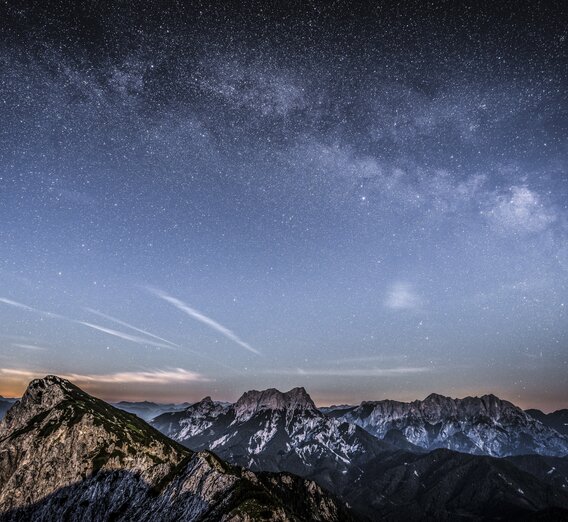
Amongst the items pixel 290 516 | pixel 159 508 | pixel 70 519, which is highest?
pixel 290 516

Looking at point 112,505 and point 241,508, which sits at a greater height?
point 241,508

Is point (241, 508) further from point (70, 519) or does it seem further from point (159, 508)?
point (70, 519)

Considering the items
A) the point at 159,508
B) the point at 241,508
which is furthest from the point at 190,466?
the point at 241,508

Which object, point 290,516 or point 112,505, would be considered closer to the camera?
point 290,516

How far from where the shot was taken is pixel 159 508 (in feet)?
593

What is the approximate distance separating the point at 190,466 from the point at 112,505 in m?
43.9

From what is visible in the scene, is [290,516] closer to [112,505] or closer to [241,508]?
[241,508]

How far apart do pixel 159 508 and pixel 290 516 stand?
69400mm

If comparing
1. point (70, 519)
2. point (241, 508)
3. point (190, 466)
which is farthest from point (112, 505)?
point (241, 508)

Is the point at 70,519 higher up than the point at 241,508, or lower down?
lower down

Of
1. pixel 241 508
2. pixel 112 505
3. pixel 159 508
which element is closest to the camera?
pixel 241 508

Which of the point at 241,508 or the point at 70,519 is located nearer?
the point at 241,508

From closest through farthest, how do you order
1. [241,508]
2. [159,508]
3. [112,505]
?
[241,508], [159,508], [112,505]

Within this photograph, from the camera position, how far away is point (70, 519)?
200 m
